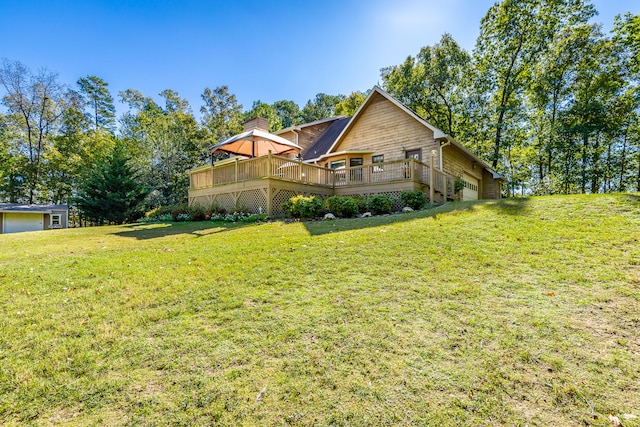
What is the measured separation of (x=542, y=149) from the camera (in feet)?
73.1

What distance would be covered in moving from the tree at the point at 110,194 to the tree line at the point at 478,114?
30 centimetres

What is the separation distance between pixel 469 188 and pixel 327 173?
9.74 m

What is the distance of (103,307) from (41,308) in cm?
76

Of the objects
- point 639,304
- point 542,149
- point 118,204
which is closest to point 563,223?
point 639,304

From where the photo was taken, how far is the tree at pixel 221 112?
101 feet

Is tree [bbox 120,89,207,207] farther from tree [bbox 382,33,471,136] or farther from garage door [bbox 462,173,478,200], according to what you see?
garage door [bbox 462,173,478,200]

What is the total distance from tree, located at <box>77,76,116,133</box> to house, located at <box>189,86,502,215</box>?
24.8m

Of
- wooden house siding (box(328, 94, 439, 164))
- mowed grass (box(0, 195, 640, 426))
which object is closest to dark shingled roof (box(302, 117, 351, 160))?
wooden house siding (box(328, 94, 439, 164))

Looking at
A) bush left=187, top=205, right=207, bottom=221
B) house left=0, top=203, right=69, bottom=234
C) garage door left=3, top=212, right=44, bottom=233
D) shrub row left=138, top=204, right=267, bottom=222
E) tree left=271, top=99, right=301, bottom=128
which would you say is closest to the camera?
shrub row left=138, top=204, right=267, bottom=222

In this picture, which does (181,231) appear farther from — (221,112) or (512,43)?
(512,43)

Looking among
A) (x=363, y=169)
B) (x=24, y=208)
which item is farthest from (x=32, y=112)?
(x=363, y=169)

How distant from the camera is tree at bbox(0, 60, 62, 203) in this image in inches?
1058

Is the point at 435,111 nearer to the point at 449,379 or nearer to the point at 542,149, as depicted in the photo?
the point at 542,149

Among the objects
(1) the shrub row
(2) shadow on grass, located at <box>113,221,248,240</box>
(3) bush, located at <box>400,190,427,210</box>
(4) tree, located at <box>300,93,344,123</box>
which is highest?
(4) tree, located at <box>300,93,344,123</box>
